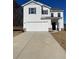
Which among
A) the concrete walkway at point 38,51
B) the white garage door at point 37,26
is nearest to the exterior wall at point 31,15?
the white garage door at point 37,26

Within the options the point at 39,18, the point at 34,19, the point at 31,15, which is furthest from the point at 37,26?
the point at 31,15

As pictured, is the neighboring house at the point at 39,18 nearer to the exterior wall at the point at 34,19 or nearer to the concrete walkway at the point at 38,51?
the exterior wall at the point at 34,19

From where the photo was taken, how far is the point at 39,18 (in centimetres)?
3578

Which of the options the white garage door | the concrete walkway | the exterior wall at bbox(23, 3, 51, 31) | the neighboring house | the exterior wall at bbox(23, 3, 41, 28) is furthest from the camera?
the exterior wall at bbox(23, 3, 41, 28)

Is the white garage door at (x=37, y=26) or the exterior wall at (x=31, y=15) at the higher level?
the exterior wall at (x=31, y=15)

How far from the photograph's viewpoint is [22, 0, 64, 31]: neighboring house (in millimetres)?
34928

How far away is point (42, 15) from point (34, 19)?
178 cm

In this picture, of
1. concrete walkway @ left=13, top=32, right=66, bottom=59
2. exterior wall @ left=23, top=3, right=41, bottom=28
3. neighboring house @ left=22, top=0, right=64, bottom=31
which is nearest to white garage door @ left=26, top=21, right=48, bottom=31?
neighboring house @ left=22, top=0, right=64, bottom=31

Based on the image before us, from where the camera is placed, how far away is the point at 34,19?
3575cm

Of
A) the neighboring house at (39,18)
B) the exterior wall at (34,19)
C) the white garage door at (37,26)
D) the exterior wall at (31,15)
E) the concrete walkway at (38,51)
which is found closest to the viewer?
the concrete walkway at (38,51)

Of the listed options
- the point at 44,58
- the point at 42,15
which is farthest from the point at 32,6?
the point at 44,58

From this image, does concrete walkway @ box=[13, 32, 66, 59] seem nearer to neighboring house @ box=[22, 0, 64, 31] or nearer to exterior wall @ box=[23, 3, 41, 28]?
neighboring house @ box=[22, 0, 64, 31]

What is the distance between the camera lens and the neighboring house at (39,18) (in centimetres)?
3493
